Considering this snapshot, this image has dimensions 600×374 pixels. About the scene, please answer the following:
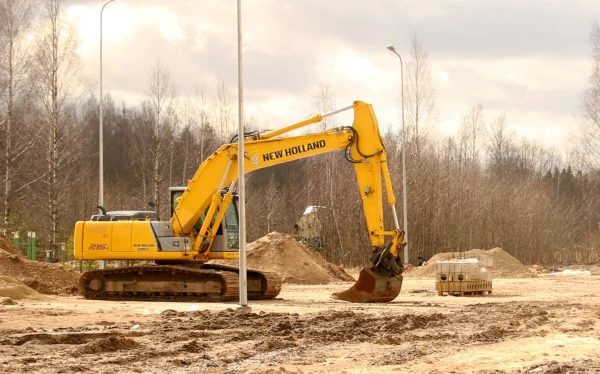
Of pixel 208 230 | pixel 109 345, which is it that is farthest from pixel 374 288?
pixel 109 345

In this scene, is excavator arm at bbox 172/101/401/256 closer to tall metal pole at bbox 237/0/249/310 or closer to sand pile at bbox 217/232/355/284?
tall metal pole at bbox 237/0/249/310

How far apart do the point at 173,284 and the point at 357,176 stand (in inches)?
210

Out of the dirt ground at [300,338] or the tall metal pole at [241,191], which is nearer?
the dirt ground at [300,338]

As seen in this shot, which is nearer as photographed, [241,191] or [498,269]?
[241,191]

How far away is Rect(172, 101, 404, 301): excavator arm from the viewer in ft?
67.9

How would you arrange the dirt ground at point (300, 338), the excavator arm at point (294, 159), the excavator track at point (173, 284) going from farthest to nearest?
the excavator track at point (173, 284) → the excavator arm at point (294, 159) → the dirt ground at point (300, 338)

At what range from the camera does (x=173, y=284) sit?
22.2 meters

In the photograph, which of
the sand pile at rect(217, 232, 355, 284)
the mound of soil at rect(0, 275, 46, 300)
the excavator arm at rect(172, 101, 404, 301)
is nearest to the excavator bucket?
the excavator arm at rect(172, 101, 404, 301)

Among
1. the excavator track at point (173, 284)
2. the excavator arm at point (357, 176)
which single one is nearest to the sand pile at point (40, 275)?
the excavator track at point (173, 284)

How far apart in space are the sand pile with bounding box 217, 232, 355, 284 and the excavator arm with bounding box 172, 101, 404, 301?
8.85 metres

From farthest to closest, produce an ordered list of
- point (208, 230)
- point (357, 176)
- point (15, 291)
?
point (208, 230) → point (357, 176) → point (15, 291)

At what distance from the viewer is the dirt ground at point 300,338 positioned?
1086 cm

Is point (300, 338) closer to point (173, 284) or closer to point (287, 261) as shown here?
point (173, 284)

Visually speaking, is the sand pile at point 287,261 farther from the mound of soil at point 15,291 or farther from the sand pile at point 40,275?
the mound of soil at point 15,291
